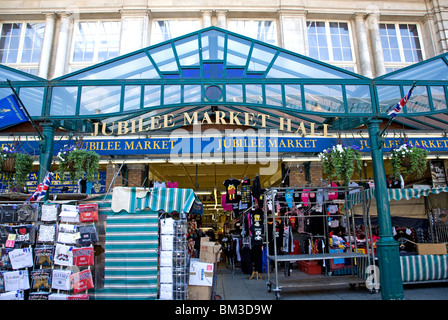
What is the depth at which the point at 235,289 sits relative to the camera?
343 inches

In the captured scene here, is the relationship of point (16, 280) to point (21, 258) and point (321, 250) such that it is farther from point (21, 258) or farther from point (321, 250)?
point (321, 250)

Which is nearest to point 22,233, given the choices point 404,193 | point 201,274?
point 201,274

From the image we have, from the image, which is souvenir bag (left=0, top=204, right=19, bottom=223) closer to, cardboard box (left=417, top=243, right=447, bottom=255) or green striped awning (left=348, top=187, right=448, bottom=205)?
green striped awning (left=348, top=187, right=448, bottom=205)

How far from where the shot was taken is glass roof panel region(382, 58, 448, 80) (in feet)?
25.4

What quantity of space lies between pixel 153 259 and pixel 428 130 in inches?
375

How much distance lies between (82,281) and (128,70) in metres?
4.84

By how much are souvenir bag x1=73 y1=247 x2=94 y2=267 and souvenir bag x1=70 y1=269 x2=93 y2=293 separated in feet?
0.58

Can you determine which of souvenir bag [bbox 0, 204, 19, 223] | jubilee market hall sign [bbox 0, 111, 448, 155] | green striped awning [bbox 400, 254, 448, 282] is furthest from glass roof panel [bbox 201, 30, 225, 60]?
green striped awning [bbox 400, 254, 448, 282]

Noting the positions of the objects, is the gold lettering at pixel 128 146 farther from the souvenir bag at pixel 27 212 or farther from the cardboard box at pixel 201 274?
the cardboard box at pixel 201 274

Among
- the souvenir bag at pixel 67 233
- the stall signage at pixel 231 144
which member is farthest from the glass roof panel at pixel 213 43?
the souvenir bag at pixel 67 233

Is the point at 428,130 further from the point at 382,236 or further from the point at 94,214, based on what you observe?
the point at 94,214

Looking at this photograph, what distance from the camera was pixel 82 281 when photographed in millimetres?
6199

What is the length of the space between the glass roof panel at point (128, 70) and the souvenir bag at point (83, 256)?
158 inches
